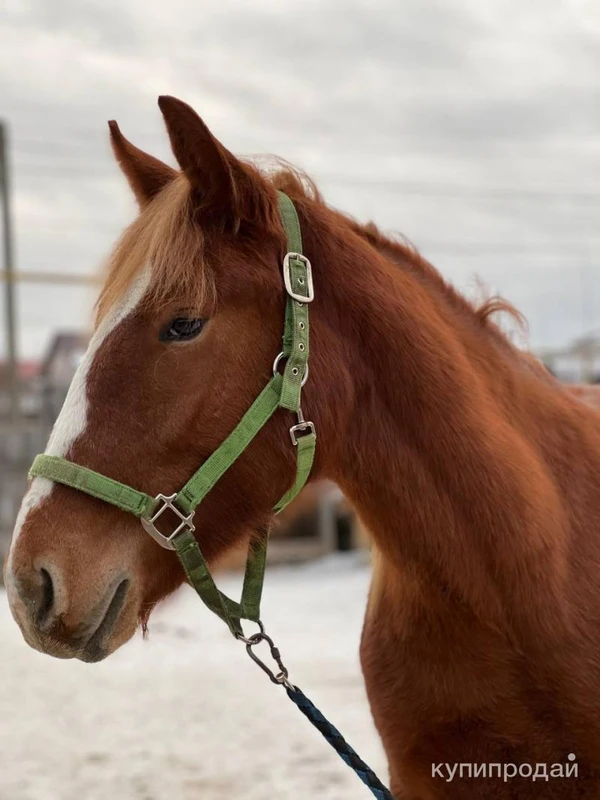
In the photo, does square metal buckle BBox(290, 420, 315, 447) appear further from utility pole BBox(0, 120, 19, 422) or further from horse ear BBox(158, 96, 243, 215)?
utility pole BBox(0, 120, 19, 422)

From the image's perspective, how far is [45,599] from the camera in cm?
188

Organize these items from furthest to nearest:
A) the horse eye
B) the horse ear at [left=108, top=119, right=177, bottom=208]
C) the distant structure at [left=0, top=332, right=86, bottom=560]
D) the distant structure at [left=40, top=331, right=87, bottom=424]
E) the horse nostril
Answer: the distant structure at [left=40, top=331, right=87, bottom=424], the distant structure at [left=0, top=332, right=86, bottom=560], the horse ear at [left=108, top=119, right=177, bottom=208], the horse eye, the horse nostril

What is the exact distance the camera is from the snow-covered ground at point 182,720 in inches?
186

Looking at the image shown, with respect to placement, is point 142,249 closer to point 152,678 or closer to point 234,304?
point 234,304

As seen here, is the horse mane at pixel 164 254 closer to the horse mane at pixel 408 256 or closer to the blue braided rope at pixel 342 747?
the horse mane at pixel 408 256

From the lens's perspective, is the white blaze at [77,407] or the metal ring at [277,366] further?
the metal ring at [277,366]

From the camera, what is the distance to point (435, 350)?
2.27m

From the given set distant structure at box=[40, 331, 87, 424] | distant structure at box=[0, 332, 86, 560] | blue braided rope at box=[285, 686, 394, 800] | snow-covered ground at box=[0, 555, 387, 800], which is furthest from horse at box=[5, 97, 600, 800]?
distant structure at box=[40, 331, 87, 424]

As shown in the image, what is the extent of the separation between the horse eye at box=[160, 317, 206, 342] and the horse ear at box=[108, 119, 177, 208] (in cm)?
49

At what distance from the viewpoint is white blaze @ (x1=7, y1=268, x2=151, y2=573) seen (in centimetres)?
193

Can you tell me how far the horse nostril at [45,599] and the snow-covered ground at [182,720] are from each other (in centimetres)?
121


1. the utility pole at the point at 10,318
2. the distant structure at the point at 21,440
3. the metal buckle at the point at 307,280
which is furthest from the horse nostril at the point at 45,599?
the utility pole at the point at 10,318

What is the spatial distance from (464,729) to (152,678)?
508 centimetres

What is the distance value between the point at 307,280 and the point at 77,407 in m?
0.60
